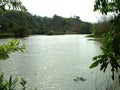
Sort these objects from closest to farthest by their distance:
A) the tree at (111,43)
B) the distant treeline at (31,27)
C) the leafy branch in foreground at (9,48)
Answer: the leafy branch in foreground at (9,48), the tree at (111,43), the distant treeline at (31,27)

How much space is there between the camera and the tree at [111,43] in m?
3.28

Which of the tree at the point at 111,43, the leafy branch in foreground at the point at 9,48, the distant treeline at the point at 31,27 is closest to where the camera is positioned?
the leafy branch in foreground at the point at 9,48

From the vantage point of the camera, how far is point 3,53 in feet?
9.10

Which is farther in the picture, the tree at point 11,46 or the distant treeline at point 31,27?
the distant treeline at point 31,27

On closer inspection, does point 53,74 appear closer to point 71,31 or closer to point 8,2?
point 8,2

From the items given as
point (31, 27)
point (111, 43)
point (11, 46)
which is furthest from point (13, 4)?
point (31, 27)

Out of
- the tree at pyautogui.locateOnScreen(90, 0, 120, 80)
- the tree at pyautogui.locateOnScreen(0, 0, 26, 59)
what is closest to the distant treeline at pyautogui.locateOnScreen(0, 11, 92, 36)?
the tree at pyautogui.locateOnScreen(90, 0, 120, 80)

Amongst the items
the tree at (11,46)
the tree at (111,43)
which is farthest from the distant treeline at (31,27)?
the tree at (11,46)

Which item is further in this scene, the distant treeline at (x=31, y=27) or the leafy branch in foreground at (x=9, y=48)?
the distant treeline at (x=31, y=27)

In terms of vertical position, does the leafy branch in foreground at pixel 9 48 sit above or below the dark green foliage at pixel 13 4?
below

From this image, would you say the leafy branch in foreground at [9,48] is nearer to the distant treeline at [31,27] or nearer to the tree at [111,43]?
the tree at [111,43]

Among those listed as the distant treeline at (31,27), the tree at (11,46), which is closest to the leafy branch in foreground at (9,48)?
the tree at (11,46)

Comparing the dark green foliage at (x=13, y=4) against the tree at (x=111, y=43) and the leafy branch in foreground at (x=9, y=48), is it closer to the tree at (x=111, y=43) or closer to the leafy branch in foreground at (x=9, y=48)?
the leafy branch in foreground at (x=9, y=48)

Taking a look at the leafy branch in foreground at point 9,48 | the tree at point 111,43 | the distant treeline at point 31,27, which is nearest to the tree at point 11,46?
the leafy branch in foreground at point 9,48
